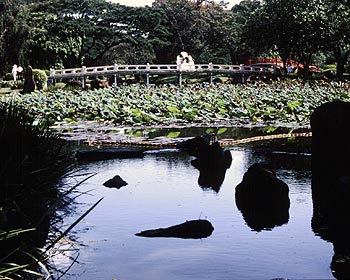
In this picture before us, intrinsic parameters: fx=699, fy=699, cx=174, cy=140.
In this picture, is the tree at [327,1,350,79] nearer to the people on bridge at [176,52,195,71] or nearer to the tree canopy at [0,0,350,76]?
the tree canopy at [0,0,350,76]

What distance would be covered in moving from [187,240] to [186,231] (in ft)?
0.79

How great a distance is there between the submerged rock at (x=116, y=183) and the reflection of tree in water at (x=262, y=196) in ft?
5.56

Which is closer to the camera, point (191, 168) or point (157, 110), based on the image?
point (191, 168)

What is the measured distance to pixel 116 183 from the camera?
9273 millimetres

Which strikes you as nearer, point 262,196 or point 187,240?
point 187,240

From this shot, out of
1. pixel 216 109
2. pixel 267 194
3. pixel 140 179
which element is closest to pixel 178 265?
pixel 267 194

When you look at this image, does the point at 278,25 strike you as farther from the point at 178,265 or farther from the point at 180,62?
the point at 178,265

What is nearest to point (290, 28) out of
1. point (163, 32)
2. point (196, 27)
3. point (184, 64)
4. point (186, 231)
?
point (184, 64)

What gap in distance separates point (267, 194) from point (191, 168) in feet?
8.69

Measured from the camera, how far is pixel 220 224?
23.1 feet

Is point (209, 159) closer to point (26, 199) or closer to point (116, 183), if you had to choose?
point (116, 183)

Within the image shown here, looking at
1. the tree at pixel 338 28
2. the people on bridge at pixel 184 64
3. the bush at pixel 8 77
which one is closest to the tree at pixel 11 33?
the bush at pixel 8 77

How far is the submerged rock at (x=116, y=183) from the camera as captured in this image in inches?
365

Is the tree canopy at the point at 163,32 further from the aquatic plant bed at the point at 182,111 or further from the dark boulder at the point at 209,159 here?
the dark boulder at the point at 209,159
